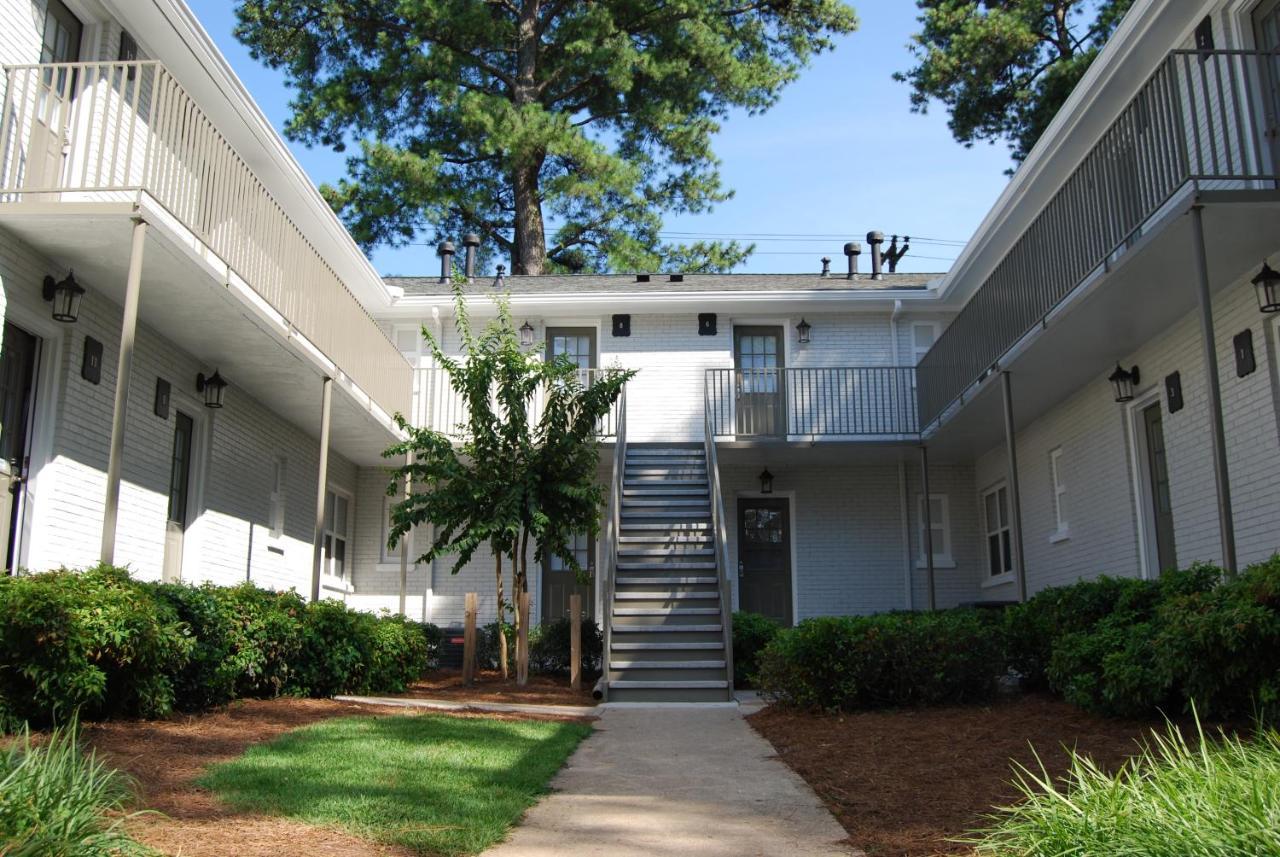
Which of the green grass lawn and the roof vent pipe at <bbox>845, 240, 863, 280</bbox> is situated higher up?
the roof vent pipe at <bbox>845, 240, 863, 280</bbox>

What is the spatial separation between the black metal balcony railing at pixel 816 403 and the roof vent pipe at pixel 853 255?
10.4 ft

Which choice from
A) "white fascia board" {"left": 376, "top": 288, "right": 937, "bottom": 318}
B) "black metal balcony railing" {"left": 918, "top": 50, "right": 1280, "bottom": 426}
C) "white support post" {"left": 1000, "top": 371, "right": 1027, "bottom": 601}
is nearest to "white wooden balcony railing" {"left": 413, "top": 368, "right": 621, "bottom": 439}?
"white fascia board" {"left": 376, "top": 288, "right": 937, "bottom": 318}

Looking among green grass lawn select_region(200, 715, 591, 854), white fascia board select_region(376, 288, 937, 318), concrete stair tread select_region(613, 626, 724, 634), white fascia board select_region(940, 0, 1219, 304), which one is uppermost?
white fascia board select_region(940, 0, 1219, 304)

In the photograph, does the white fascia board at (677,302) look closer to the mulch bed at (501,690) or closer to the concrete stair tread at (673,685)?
the mulch bed at (501,690)

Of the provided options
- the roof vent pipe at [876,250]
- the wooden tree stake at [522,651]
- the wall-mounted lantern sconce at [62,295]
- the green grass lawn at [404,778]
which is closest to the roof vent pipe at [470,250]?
the roof vent pipe at [876,250]

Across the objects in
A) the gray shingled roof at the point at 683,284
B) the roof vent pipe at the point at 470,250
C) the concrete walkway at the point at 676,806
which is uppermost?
the roof vent pipe at the point at 470,250

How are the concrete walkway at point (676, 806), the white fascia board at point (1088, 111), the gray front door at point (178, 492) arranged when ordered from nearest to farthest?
1. the concrete walkway at point (676, 806)
2. the white fascia board at point (1088, 111)
3. the gray front door at point (178, 492)

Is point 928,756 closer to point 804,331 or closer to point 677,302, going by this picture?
point 677,302

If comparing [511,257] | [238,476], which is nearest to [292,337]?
[238,476]

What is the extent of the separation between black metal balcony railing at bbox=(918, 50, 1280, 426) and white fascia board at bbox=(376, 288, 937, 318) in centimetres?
444

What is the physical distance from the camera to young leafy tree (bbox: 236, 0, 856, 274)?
2605cm

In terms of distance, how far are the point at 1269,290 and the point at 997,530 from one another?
28.8ft

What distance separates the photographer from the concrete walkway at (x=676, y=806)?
5.02 m

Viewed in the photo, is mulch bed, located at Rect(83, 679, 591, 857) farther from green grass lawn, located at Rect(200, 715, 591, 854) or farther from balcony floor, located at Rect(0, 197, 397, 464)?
balcony floor, located at Rect(0, 197, 397, 464)
